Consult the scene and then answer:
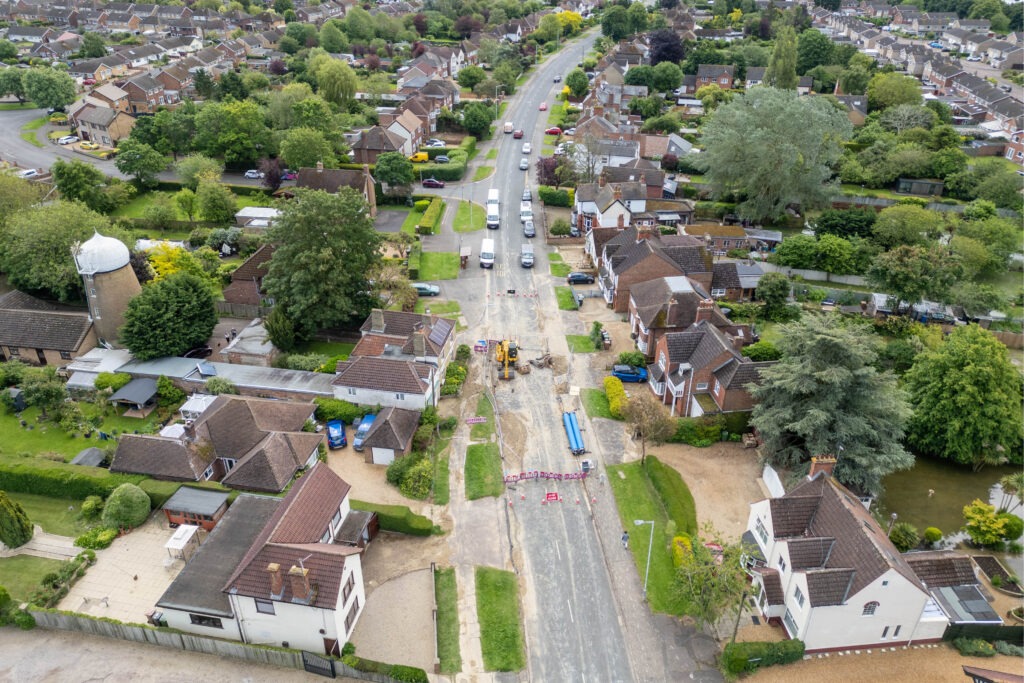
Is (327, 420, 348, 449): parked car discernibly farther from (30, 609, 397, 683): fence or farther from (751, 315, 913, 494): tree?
(751, 315, 913, 494): tree

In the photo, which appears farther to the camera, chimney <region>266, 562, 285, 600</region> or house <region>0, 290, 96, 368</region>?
house <region>0, 290, 96, 368</region>

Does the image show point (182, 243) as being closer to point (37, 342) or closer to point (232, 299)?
point (232, 299)

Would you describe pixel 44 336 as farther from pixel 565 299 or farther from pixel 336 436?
pixel 565 299

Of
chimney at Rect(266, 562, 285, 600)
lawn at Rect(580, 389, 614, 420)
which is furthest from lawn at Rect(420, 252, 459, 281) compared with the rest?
chimney at Rect(266, 562, 285, 600)

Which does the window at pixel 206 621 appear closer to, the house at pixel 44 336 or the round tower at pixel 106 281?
the round tower at pixel 106 281

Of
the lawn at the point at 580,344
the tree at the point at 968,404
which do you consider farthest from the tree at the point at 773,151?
A: the tree at the point at 968,404

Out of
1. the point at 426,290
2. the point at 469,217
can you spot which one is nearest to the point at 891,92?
the point at 469,217
